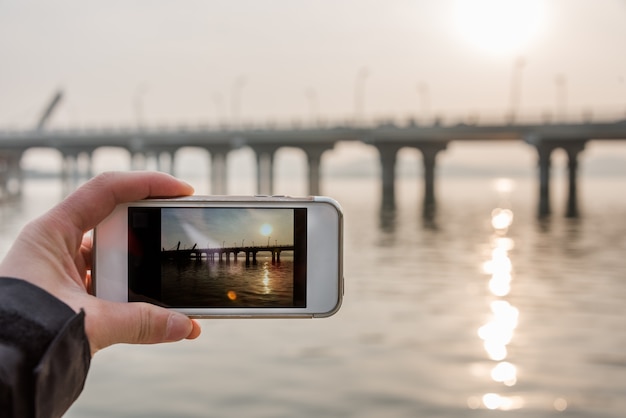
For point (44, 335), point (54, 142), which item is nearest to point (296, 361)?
point (44, 335)

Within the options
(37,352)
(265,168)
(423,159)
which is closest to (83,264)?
(37,352)

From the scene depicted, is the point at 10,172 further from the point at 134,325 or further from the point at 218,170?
the point at 134,325

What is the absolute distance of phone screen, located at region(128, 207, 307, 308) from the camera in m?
2.91

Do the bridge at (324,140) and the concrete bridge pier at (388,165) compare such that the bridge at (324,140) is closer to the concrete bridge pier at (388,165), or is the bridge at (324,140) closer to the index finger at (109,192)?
the concrete bridge pier at (388,165)

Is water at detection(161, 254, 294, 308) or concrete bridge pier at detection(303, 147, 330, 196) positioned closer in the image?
water at detection(161, 254, 294, 308)

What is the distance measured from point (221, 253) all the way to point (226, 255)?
0.02 metres

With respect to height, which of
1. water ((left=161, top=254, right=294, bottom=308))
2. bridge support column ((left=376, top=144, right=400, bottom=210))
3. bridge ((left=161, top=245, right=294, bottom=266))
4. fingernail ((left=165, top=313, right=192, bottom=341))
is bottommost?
fingernail ((left=165, top=313, right=192, bottom=341))

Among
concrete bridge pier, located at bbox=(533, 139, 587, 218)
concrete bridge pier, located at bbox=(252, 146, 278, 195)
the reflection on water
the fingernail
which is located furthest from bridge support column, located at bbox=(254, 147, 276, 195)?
the fingernail

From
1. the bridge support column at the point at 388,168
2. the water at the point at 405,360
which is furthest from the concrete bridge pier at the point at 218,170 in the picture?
the water at the point at 405,360

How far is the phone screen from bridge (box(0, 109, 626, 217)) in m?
54.9

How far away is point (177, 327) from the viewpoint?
8.37 feet

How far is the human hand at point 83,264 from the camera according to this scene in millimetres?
2211

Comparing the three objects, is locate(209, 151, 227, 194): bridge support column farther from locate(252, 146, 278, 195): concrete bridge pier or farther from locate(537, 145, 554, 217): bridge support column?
locate(537, 145, 554, 217): bridge support column

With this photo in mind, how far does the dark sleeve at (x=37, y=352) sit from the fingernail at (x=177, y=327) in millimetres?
460
